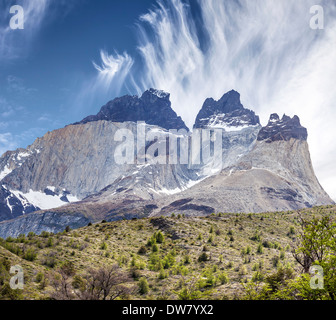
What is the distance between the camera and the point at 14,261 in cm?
2567

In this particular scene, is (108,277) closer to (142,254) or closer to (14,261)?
(14,261)

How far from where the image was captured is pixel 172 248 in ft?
141

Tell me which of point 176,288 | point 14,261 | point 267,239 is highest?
point 267,239

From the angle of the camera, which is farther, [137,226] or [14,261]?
[137,226]

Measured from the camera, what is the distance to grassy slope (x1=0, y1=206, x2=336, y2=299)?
2728 cm

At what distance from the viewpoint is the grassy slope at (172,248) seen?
→ 27.3 m

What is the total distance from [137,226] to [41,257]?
24.8 metres

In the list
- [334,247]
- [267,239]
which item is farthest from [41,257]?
[267,239]

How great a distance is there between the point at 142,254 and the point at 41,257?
14.0 metres
